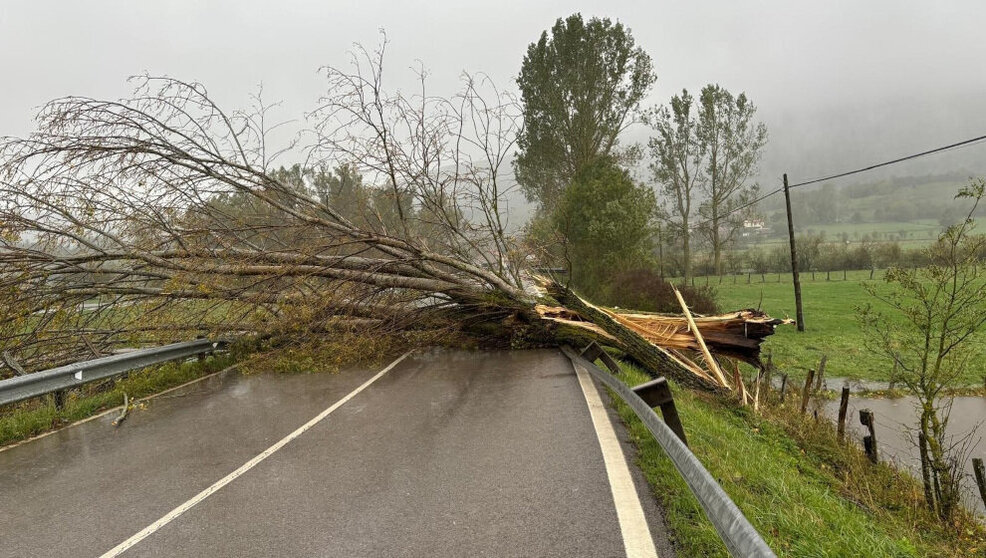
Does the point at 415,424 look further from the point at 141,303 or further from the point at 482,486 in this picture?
the point at 141,303

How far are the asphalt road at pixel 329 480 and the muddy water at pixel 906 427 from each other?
617 cm

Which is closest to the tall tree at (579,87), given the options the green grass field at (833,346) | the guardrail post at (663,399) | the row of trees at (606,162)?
the row of trees at (606,162)

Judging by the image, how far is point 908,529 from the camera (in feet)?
16.9

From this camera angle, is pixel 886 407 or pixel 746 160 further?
pixel 746 160

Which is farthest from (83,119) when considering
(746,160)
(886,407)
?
(746,160)

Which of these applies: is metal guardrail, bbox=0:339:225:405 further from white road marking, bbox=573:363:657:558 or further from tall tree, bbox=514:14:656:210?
tall tree, bbox=514:14:656:210

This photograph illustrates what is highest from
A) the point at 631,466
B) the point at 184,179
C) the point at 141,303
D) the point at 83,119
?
the point at 83,119

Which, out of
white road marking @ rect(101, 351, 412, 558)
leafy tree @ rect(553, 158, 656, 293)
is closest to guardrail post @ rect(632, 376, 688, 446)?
white road marking @ rect(101, 351, 412, 558)

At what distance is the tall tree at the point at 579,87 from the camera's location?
31656 mm

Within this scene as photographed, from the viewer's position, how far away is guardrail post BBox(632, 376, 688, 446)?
4180 millimetres

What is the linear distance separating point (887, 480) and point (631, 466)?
18.8 ft

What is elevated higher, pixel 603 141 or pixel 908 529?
pixel 603 141

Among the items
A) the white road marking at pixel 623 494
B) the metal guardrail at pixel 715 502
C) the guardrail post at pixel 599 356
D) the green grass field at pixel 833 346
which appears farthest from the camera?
the green grass field at pixel 833 346

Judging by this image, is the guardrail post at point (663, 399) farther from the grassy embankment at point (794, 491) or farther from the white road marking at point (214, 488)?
the white road marking at point (214, 488)
